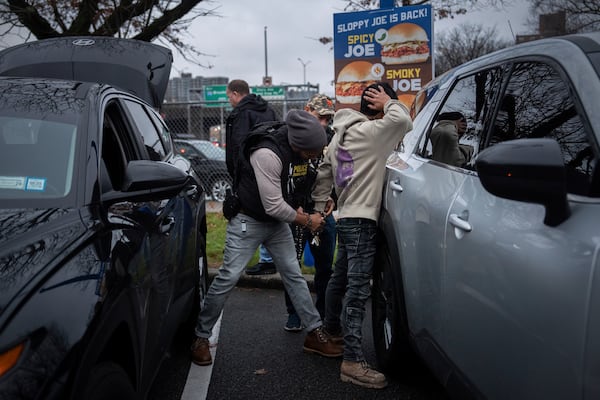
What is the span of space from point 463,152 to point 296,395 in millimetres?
1745

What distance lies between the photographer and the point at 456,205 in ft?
8.08

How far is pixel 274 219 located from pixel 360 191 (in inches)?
24.5

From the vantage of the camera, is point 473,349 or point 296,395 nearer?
point 473,349

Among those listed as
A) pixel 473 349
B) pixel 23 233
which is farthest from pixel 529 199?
pixel 23 233

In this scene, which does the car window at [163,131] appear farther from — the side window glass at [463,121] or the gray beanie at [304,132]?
the side window glass at [463,121]

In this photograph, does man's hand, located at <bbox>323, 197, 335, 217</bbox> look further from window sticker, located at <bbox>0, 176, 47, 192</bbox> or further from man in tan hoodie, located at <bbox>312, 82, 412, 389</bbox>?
window sticker, located at <bbox>0, 176, 47, 192</bbox>

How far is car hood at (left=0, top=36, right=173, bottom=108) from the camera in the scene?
595 cm

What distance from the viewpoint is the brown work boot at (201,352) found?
3.98 metres

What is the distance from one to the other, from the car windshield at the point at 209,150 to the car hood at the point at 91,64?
7.63 metres

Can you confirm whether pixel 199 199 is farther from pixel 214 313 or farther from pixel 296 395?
pixel 296 395

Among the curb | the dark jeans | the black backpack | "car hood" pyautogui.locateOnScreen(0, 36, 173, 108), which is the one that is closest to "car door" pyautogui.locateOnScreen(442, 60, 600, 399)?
the black backpack

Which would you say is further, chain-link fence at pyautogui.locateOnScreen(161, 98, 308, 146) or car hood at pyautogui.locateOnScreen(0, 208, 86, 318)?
chain-link fence at pyautogui.locateOnScreen(161, 98, 308, 146)

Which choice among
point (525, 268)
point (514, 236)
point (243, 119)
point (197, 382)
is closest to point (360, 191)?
point (197, 382)

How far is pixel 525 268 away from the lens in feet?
5.88
